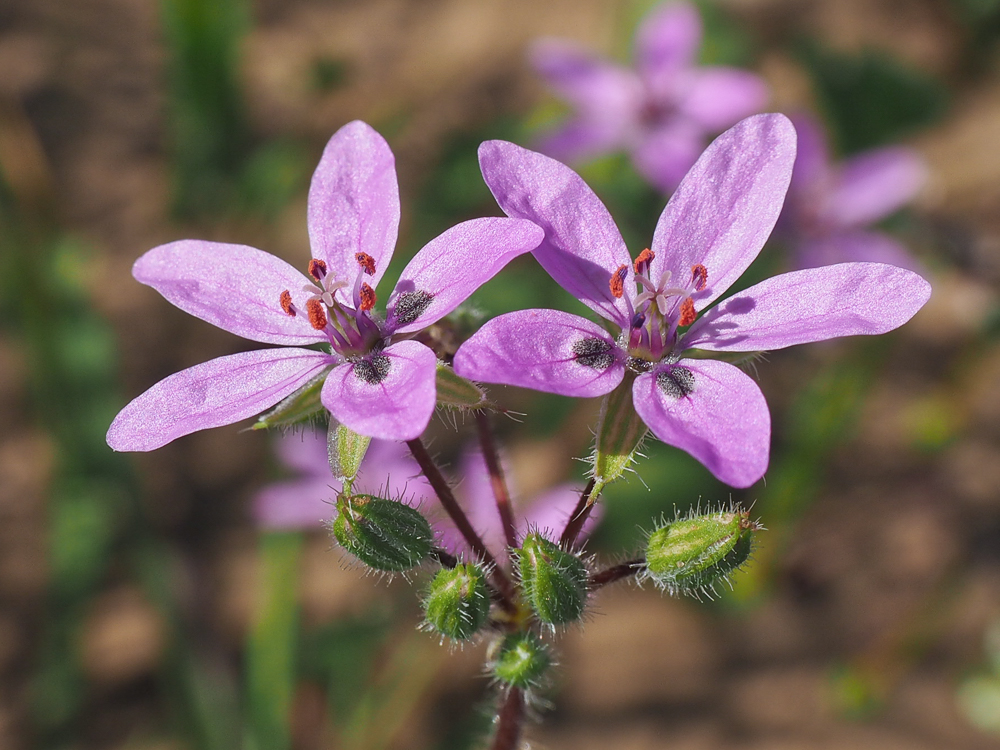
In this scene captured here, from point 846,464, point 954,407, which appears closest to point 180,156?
point 846,464

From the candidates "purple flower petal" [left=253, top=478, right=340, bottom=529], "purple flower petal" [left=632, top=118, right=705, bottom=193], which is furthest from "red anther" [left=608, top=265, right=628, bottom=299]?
"purple flower petal" [left=632, top=118, right=705, bottom=193]

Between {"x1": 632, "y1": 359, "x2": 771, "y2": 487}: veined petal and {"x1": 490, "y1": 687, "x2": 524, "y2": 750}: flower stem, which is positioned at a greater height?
{"x1": 632, "y1": 359, "x2": 771, "y2": 487}: veined petal

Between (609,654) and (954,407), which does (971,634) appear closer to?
(954,407)

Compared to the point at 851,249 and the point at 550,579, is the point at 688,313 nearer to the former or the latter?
the point at 550,579

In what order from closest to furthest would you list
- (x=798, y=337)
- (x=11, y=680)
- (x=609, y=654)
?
1. (x=798, y=337)
2. (x=11, y=680)
3. (x=609, y=654)

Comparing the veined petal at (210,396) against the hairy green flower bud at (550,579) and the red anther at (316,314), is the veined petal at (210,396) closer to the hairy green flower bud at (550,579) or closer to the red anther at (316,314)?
the red anther at (316,314)

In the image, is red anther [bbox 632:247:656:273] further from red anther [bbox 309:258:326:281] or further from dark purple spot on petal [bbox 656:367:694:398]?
red anther [bbox 309:258:326:281]
